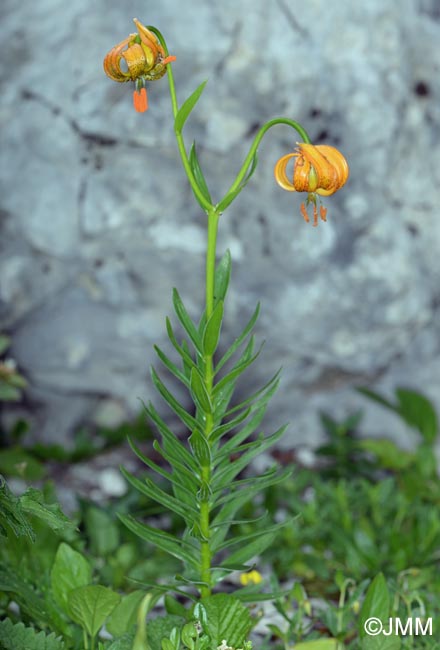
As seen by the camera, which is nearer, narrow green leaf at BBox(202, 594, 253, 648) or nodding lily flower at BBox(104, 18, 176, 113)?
nodding lily flower at BBox(104, 18, 176, 113)

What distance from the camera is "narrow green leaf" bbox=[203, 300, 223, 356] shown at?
1468 mm

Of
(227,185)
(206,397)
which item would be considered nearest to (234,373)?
(206,397)

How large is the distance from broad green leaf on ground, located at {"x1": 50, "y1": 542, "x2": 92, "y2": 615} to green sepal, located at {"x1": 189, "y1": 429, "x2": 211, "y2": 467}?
40 cm

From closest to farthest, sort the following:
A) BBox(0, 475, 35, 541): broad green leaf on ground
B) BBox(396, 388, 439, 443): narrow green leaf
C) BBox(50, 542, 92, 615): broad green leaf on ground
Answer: BBox(0, 475, 35, 541): broad green leaf on ground < BBox(50, 542, 92, 615): broad green leaf on ground < BBox(396, 388, 439, 443): narrow green leaf

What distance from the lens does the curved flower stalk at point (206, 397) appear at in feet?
4.62

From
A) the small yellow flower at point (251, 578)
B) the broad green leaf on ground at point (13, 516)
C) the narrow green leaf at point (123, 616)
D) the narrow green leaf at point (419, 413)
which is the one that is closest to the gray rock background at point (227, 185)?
the narrow green leaf at point (419, 413)

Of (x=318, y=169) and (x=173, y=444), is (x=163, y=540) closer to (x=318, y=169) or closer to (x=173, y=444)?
(x=173, y=444)

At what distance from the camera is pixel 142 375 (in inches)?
123

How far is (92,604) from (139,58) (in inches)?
40.0

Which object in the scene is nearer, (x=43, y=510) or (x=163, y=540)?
(x=43, y=510)

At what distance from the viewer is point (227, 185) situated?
111 inches

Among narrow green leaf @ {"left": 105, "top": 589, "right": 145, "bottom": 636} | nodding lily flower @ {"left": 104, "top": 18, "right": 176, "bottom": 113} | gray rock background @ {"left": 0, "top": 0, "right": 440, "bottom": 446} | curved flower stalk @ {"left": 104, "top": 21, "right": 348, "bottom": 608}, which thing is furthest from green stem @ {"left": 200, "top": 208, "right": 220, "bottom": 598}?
gray rock background @ {"left": 0, "top": 0, "right": 440, "bottom": 446}

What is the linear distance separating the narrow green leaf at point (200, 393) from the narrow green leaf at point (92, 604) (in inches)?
15.9

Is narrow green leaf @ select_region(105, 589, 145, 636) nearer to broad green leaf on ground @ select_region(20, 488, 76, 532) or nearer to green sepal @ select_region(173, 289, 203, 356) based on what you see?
broad green leaf on ground @ select_region(20, 488, 76, 532)
